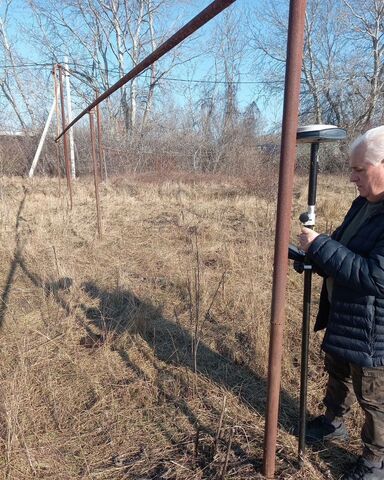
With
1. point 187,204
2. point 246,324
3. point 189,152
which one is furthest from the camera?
point 189,152

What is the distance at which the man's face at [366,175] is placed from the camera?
1.35 meters

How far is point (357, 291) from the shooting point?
145 cm

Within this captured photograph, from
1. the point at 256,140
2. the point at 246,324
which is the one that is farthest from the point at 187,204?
the point at 256,140

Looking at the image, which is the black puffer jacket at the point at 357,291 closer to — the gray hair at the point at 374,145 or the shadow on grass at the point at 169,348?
the gray hair at the point at 374,145

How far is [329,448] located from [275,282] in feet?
3.59

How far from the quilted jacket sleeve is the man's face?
0.18 m

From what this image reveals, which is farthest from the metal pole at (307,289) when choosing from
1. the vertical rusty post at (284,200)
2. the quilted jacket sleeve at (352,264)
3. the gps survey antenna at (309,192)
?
the vertical rusty post at (284,200)

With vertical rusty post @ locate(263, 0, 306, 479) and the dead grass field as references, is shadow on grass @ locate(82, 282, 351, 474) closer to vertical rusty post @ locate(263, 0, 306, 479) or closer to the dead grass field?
the dead grass field

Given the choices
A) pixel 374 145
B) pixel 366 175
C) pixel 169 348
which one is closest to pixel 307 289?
pixel 366 175

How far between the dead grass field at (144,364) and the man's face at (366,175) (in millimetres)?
1094

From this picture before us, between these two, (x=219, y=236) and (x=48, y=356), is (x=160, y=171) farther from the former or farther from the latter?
(x=48, y=356)

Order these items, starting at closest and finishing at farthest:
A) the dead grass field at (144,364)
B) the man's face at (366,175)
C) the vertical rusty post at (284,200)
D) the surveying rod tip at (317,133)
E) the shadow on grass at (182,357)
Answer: the vertical rusty post at (284,200) < the surveying rod tip at (317,133) < the man's face at (366,175) < the dead grass field at (144,364) < the shadow on grass at (182,357)

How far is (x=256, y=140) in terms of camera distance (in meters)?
16.2

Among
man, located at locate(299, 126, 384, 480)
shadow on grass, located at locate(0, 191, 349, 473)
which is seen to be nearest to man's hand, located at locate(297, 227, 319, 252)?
man, located at locate(299, 126, 384, 480)
